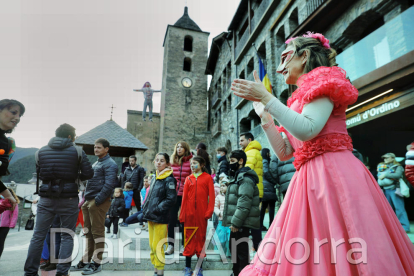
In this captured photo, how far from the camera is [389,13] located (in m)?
6.22

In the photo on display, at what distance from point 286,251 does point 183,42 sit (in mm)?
29854

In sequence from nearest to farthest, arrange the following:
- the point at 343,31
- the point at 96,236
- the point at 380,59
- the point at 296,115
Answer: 1. the point at 296,115
2. the point at 96,236
3. the point at 380,59
4. the point at 343,31

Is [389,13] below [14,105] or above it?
above

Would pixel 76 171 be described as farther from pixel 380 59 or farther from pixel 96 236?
pixel 380 59

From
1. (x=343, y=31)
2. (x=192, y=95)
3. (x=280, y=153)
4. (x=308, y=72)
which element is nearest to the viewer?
(x=308, y=72)

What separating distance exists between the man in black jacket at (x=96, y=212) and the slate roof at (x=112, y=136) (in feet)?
23.5

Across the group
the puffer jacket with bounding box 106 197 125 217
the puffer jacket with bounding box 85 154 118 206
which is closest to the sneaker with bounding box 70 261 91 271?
the puffer jacket with bounding box 85 154 118 206

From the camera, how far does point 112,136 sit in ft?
38.8

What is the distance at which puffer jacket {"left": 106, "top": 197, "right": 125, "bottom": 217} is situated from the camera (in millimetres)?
6445

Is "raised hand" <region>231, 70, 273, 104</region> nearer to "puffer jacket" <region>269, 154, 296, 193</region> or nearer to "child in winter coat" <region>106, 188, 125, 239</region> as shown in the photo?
"puffer jacket" <region>269, 154, 296, 193</region>

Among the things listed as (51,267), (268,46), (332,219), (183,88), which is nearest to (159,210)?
(51,267)

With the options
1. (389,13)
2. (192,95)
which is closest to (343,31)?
(389,13)

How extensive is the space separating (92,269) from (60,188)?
1.48 metres

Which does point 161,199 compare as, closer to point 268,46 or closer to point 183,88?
point 268,46
